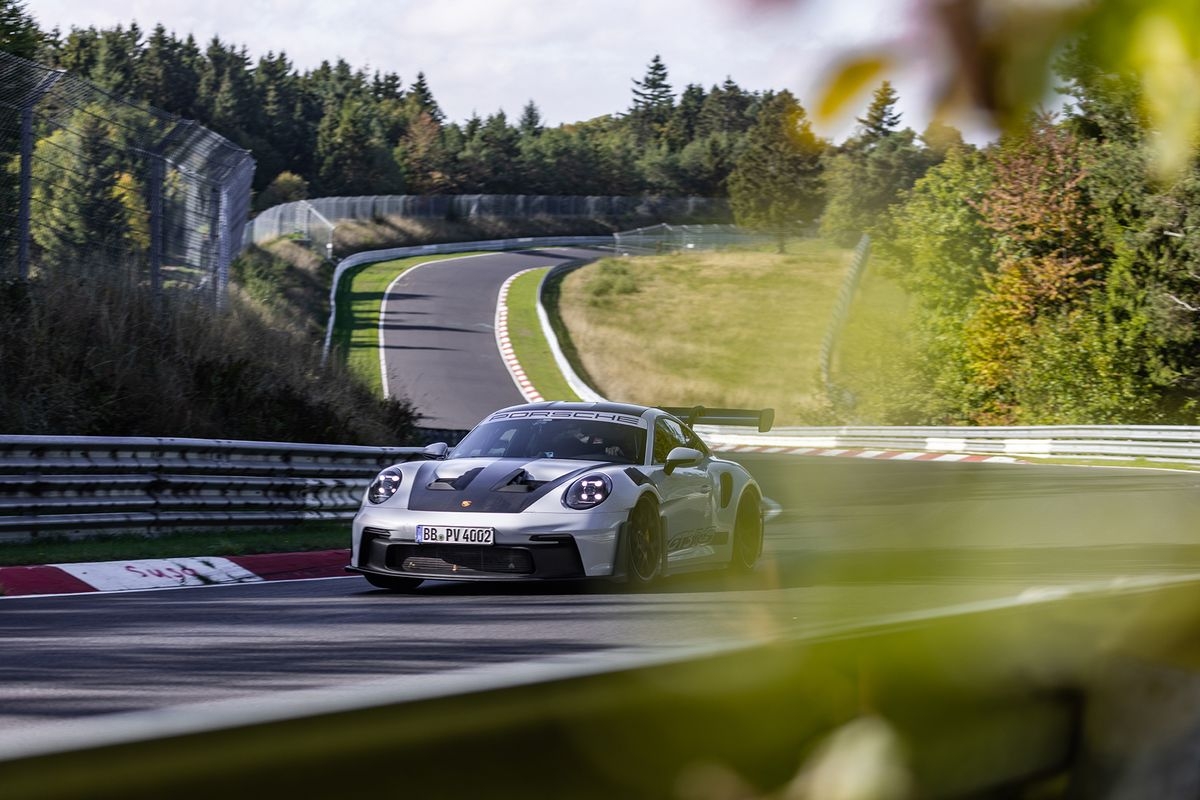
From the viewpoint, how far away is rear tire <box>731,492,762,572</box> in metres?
12.0

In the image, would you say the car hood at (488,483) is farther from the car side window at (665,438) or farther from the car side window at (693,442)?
the car side window at (693,442)

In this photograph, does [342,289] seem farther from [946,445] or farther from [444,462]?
[444,462]

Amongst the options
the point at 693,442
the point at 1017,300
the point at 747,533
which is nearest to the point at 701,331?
the point at 1017,300

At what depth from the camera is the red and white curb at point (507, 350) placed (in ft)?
151

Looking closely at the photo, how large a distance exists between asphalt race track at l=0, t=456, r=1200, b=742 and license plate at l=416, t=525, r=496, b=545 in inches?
15.1

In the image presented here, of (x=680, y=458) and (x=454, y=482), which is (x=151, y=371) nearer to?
(x=454, y=482)

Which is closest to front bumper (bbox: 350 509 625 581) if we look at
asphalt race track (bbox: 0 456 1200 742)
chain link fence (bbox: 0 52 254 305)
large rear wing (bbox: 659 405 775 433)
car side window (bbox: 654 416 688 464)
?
Answer: asphalt race track (bbox: 0 456 1200 742)

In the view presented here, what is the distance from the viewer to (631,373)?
2058 inches

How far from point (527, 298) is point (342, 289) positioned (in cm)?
792

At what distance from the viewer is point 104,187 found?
16812mm

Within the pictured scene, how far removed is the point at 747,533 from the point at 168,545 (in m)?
A: 4.71

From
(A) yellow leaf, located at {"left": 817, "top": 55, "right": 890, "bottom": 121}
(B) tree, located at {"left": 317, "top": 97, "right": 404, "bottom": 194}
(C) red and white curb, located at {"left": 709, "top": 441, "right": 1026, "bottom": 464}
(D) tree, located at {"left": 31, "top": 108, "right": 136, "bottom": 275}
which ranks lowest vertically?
(C) red and white curb, located at {"left": 709, "top": 441, "right": 1026, "bottom": 464}

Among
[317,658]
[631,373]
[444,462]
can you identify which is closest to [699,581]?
[444,462]

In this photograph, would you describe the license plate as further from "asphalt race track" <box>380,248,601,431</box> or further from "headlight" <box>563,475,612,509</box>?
"asphalt race track" <box>380,248,601,431</box>
